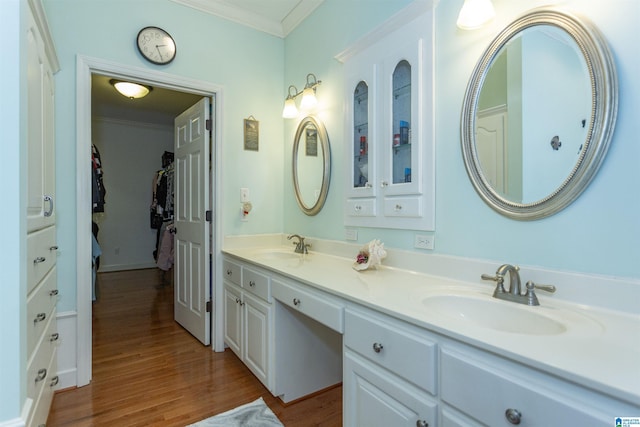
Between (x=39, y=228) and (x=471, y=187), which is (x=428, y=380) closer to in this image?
(x=471, y=187)

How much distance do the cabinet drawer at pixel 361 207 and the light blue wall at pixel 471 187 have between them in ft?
0.39

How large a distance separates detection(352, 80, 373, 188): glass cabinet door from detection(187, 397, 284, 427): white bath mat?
4.71 feet

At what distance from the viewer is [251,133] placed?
2.76m

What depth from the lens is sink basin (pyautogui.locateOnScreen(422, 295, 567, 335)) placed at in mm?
1043

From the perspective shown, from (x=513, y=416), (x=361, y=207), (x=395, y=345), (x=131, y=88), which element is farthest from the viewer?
(x=131, y=88)

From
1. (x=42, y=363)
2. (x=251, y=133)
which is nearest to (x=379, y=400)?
(x=42, y=363)

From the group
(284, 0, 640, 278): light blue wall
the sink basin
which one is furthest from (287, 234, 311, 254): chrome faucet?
the sink basin

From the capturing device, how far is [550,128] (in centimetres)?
119

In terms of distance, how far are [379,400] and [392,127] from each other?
1354 mm

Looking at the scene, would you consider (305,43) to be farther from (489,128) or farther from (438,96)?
(489,128)

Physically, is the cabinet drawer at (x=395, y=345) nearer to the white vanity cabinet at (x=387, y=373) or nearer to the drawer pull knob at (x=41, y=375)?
the white vanity cabinet at (x=387, y=373)

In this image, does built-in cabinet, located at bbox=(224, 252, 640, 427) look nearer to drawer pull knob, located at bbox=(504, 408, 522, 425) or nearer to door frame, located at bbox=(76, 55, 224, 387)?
drawer pull knob, located at bbox=(504, 408, 522, 425)

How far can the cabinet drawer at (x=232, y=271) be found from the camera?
2.32 m

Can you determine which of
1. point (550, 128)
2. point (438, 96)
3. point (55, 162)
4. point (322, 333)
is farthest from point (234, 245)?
point (550, 128)
